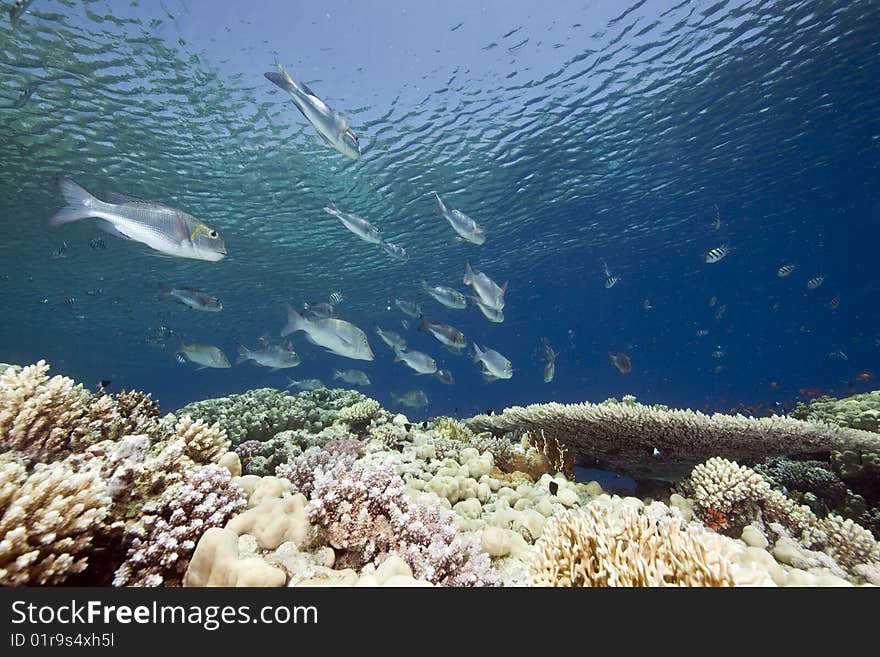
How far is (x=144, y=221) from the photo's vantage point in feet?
10.0

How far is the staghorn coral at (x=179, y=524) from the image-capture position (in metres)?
2.36

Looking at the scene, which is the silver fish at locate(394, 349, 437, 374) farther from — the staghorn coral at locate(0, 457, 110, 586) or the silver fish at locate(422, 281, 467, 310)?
the staghorn coral at locate(0, 457, 110, 586)

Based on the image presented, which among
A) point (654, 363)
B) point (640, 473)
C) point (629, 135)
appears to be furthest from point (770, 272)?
point (654, 363)

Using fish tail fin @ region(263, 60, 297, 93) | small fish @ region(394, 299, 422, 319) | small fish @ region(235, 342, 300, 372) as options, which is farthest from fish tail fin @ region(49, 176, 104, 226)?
small fish @ region(394, 299, 422, 319)

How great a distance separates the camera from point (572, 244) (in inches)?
1351

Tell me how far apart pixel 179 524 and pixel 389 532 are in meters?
1.43

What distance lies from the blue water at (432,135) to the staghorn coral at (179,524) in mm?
14997

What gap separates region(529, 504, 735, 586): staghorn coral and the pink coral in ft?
1.61

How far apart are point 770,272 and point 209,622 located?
7241 centimetres

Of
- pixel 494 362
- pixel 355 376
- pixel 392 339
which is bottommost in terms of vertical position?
pixel 355 376

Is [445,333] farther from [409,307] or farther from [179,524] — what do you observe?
[179,524]

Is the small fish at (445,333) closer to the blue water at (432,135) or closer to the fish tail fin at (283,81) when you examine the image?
the fish tail fin at (283,81)

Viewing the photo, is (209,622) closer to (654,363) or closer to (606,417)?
(606,417)

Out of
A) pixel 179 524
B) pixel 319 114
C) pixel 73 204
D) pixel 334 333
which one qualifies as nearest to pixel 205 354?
pixel 334 333
